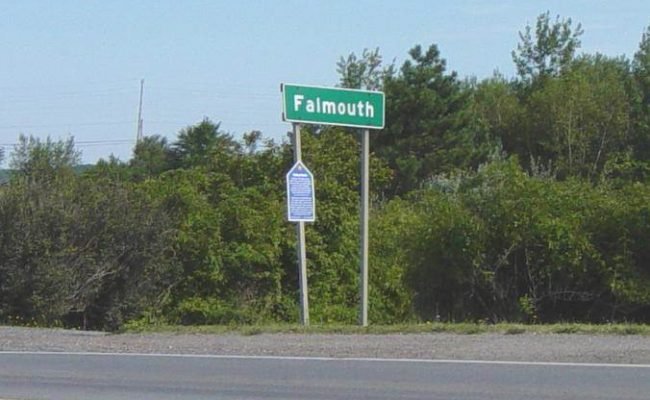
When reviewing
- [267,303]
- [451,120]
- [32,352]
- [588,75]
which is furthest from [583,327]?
[588,75]

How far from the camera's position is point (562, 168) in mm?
57656

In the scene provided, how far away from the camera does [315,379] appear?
12.1 m

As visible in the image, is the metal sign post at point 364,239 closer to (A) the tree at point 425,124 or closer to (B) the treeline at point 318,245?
(B) the treeline at point 318,245

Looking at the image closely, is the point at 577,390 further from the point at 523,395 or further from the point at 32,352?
the point at 32,352

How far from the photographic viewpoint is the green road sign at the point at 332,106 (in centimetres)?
1800

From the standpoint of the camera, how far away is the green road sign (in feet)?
59.1

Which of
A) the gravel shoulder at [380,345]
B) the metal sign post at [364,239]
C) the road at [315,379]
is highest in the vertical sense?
the metal sign post at [364,239]

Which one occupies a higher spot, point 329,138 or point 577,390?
point 329,138

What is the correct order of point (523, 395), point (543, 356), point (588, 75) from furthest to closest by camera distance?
point (588, 75), point (543, 356), point (523, 395)

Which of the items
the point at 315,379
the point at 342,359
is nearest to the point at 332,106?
the point at 342,359

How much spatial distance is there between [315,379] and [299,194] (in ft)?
21.4

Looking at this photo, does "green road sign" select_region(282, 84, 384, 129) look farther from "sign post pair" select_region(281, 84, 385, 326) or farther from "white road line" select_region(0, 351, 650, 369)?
"white road line" select_region(0, 351, 650, 369)

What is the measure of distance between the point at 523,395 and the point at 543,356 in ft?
9.36

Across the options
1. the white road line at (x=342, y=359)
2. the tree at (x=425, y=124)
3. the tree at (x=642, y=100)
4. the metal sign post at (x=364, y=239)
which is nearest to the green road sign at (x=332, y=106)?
the metal sign post at (x=364, y=239)
